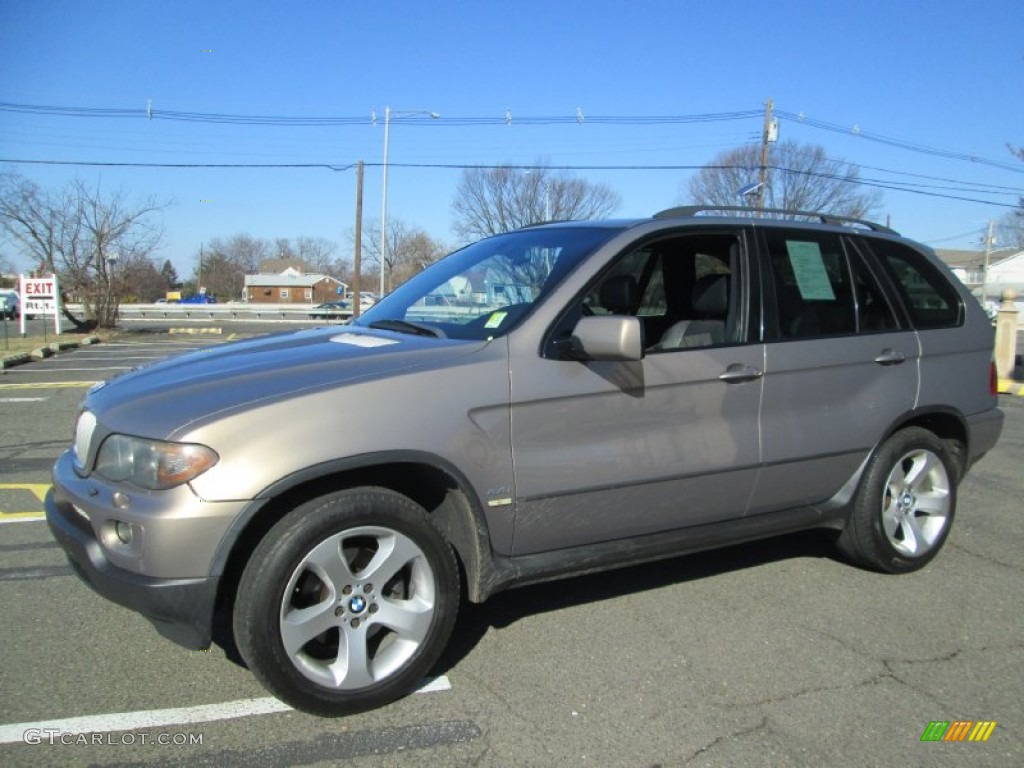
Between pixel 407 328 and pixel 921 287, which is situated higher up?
pixel 921 287

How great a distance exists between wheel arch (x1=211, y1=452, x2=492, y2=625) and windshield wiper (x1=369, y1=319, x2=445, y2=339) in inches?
24.8

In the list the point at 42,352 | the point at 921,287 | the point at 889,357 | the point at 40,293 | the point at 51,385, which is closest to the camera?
the point at 889,357

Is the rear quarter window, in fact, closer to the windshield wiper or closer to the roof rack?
the roof rack

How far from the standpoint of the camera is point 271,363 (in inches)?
115

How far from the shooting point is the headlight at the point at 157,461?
8.01 feet

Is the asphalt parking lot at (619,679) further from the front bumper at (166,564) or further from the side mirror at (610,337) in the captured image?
the side mirror at (610,337)

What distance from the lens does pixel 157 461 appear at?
2.47 m

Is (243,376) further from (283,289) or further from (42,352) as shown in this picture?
(283,289)

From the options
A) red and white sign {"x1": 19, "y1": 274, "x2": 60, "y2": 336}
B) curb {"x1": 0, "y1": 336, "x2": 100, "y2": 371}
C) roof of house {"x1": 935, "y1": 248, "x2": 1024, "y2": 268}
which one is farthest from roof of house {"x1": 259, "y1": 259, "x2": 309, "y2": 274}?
curb {"x1": 0, "y1": 336, "x2": 100, "y2": 371}

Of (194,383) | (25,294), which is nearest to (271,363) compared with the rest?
(194,383)

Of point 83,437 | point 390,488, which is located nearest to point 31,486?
point 83,437

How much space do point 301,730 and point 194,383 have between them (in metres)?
1.27

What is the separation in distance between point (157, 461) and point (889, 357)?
3388 mm

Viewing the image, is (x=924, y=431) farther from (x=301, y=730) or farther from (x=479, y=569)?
(x=301, y=730)
